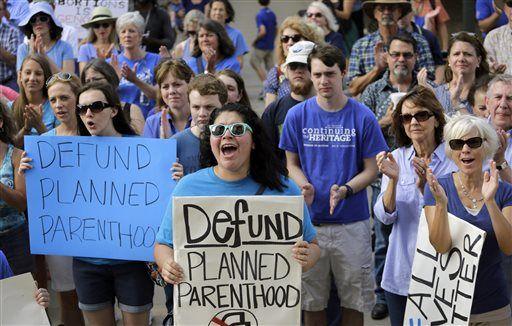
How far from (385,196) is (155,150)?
52.1 inches

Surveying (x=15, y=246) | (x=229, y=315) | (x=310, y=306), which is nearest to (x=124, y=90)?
(x=15, y=246)

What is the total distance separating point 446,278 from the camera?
4.60 meters

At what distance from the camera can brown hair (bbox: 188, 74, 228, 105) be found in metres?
5.64

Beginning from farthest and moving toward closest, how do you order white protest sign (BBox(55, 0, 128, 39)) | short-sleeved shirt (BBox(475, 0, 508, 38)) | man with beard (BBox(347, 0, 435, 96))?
white protest sign (BBox(55, 0, 128, 39))
short-sleeved shirt (BBox(475, 0, 508, 38))
man with beard (BBox(347, 0, 435, 96))

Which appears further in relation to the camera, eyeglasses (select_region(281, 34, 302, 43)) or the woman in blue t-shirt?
eyeglasses (select_region(281, 34, 302, 43))

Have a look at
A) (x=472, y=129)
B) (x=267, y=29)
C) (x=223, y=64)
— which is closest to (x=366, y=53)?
(x=223, y=64)

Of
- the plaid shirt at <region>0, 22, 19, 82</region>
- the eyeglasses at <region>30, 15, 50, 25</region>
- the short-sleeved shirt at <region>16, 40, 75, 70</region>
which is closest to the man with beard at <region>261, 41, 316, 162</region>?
the short-sleeved shirt at <region>16, 40, 75, 70</region>

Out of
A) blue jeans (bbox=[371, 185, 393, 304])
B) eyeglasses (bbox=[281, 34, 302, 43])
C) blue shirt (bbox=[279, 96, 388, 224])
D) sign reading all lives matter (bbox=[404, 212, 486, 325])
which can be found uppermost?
eyeglasses (bbox=[281, 34, 302, 43])

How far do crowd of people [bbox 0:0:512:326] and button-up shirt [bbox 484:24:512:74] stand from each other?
0.4 inches

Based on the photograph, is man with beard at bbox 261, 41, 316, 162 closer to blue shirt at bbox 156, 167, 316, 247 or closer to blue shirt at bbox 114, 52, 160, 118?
blue shirt at bbox 156, 167, 316, 247

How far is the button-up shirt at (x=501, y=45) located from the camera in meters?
8.09

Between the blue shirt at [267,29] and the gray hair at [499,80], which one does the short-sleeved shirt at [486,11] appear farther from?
the blue shirt at [267,29]

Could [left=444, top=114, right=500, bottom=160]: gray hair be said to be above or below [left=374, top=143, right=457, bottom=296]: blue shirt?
above

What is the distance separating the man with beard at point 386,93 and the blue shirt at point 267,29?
6955 millimetres
